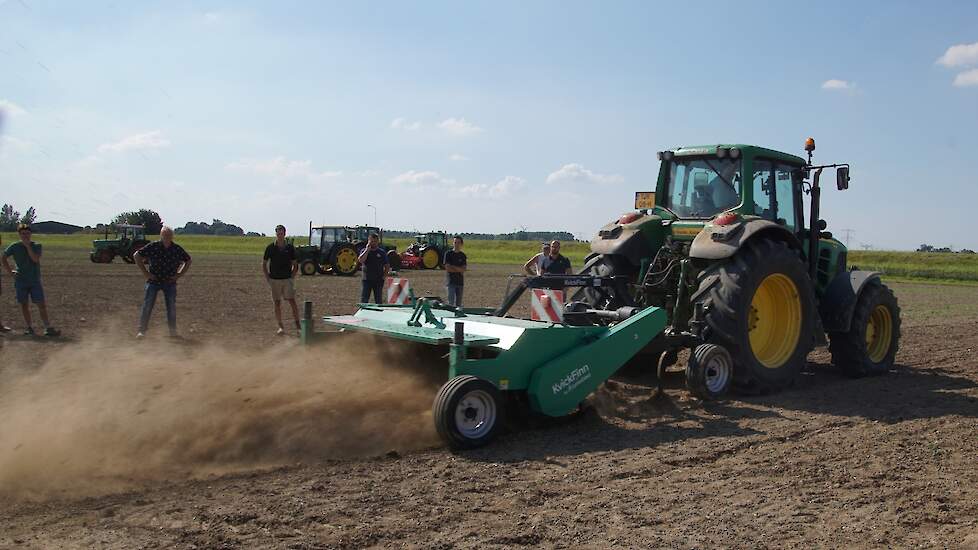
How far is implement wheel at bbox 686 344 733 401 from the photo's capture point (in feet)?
21.9

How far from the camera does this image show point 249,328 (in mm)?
12102

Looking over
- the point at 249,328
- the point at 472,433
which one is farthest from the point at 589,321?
the point at 249,328

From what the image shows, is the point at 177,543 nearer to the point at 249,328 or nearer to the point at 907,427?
the point at 907,427

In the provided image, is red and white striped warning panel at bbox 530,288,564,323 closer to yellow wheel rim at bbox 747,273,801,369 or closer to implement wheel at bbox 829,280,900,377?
yellow wheel rim at bbox 747,273,801,369

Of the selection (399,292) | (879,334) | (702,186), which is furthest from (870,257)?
(399,292)

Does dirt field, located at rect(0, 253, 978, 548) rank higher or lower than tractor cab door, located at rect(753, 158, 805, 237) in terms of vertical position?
lower

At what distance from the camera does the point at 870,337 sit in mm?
8922

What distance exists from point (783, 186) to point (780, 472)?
4236mm

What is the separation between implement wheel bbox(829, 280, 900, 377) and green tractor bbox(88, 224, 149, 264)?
95.8 feet

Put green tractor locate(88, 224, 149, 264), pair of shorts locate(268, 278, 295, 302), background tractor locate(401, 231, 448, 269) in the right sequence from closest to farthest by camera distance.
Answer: pair of shorts locate(268, 278, 295, 302)
green tractor locate(88, 224, 149, 264)
background tractor locate(401, 231, 448, 269)

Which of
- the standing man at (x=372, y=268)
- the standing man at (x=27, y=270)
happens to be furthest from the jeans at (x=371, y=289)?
the standing man at (x=27, y=270)

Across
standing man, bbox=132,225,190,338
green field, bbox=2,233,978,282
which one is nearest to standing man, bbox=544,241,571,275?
standing man, bbox=132,225,190,338

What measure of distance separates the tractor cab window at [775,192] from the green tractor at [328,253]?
2038 centimetres

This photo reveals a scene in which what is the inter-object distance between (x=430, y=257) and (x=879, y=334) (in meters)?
26.3
